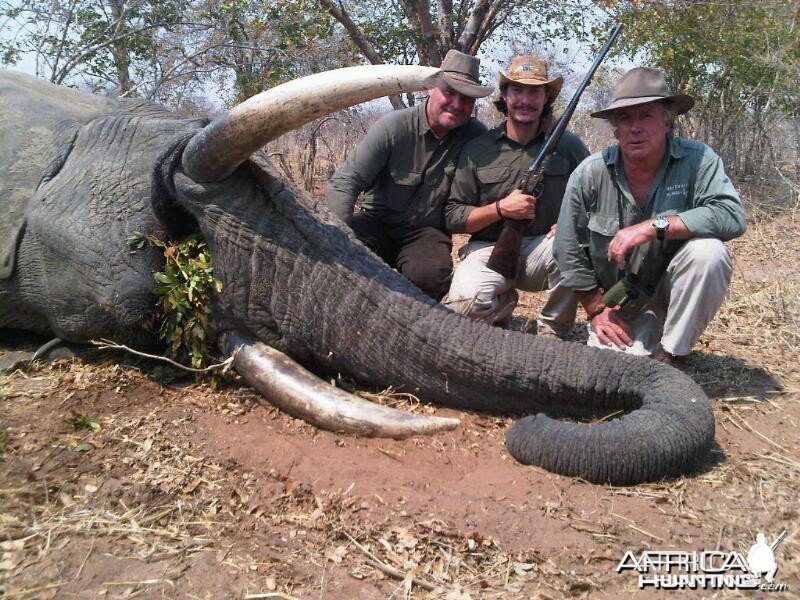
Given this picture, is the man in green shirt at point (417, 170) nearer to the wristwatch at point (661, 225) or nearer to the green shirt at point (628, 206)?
the green shirt at point (628, 206)

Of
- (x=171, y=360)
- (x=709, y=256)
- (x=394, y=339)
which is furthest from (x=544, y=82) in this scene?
(x=171, y=360)

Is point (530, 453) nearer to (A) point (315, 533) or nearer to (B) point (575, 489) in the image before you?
(B) point (575, 489)

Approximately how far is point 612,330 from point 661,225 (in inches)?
25.7

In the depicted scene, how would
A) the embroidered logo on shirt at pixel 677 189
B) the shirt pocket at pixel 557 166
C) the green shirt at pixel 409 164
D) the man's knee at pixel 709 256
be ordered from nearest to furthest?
the man's knee at pixel 709 256 < the embroidered logo on shirt at pixel 677 189 < the shirt pocket at pixel 557 166 < the green shirt at pixel 409 164

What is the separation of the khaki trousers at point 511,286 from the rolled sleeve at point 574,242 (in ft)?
1.02

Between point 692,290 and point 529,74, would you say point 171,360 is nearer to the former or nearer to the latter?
point 692,290

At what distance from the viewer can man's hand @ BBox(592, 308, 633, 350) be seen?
13.6 ft

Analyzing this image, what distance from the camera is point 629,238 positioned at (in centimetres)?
386

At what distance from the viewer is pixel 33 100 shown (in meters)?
4.64

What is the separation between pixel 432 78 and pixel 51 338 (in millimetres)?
3128

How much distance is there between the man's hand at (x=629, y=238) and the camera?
385 centimetres

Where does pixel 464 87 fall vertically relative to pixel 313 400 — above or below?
above

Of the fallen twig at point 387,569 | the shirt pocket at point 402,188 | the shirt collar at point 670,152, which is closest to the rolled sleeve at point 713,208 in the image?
the shirt collar at point 670,152

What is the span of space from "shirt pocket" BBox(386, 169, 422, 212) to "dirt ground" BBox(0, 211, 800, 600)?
1817 mm
